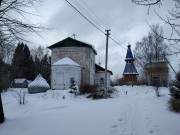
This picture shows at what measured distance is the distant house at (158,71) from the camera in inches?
1802

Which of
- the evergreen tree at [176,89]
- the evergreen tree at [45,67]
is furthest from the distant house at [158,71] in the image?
the evergreen tree at [45,67]

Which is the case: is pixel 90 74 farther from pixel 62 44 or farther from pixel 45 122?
pixel 45 122

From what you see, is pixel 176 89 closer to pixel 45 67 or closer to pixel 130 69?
pixel 130 69

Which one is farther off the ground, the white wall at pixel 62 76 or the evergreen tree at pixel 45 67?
the evergreen tree at pixel 45 67

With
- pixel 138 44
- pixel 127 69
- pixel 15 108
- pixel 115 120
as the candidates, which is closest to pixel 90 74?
pixel 127 69

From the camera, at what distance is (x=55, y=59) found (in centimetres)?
4450

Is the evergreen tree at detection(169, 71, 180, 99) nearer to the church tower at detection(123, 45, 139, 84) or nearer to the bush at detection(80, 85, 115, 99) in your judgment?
the bush at detection(80, 85, 115, 99)

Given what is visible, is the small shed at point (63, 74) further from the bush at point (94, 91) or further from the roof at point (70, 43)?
the bush at point (94, 91)

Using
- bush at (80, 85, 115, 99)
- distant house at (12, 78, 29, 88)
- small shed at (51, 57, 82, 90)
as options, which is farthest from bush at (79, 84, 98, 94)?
distant house at (12, 78, 29, 88)

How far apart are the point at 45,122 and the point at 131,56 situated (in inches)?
1682

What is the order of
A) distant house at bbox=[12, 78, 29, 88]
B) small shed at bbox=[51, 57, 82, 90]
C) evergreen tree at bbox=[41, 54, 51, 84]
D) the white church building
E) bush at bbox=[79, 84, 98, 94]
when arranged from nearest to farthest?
1. bush at bbox=[79, 84, 98, 94]
2. small shed at bbox=[51, 57, 82, 90]
3. the white church building
4. distant house at bbox=[12, 78, 29, 88]
5. evergreen tree at bbox=[41, 54, 51, 84]

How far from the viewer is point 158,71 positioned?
46.7 metres

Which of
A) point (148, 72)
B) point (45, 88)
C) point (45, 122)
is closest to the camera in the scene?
point (45, 122)

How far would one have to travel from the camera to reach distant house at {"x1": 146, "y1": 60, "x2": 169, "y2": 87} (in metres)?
45.8
